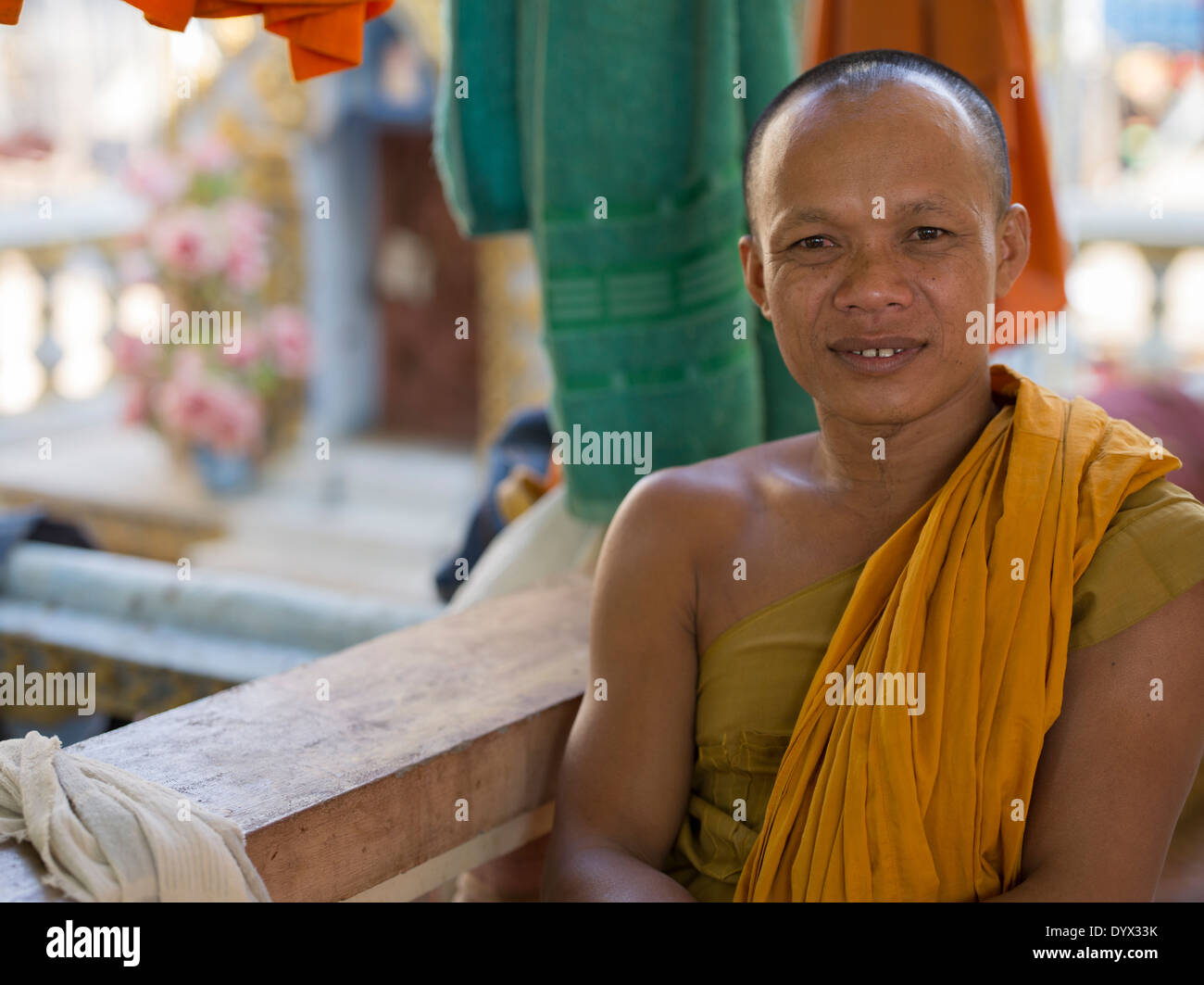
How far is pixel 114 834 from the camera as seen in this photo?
131 cm

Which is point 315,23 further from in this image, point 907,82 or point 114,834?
point 114,834

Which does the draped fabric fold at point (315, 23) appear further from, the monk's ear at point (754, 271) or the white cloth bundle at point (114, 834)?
the white cloth bundle at point (114, 834)

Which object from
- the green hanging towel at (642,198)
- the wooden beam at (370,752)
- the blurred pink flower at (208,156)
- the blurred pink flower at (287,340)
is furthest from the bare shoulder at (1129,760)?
the blurred pink flower at (208,156)

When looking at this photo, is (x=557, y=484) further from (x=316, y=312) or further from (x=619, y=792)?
(x=316, y=312)

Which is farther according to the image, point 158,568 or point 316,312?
point 316,312

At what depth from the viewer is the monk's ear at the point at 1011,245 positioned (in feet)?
5.29

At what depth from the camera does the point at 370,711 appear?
1749 mm

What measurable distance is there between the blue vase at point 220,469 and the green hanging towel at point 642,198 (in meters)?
4.19

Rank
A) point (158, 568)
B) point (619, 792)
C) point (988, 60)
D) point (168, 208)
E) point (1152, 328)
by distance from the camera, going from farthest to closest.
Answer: point (168, 208) < point (1152, 328) < point (158, 568) < point (988, 60) < point (619, 792)

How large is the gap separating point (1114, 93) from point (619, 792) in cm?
749

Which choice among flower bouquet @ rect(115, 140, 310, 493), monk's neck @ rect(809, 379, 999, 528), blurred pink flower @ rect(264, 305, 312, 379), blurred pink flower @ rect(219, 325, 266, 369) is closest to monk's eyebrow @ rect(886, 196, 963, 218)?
monk's neck @ rect(809, 379, 999, 528)

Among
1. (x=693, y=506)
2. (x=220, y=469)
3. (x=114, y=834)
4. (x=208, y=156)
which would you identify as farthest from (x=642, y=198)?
(x=220, y=469)

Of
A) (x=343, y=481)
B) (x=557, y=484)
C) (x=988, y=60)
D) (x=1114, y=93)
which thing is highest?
(x=1114, y=93)
